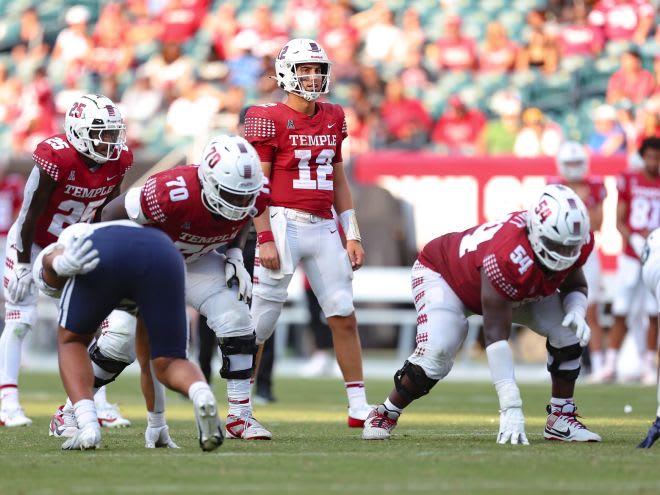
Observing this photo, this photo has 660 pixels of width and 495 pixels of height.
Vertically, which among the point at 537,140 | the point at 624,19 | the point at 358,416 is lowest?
the point at 358,416

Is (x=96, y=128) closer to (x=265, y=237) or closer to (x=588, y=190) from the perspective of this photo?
(x=265, y=237)

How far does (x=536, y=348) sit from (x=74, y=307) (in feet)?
30.7

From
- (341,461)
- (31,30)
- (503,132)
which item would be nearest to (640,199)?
(503,132)

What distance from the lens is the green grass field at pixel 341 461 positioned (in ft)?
15.0

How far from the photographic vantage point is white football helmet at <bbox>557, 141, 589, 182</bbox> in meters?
11.3

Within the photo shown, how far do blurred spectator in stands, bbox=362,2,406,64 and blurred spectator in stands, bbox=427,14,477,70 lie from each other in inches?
19.7

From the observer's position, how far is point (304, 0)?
18469mm

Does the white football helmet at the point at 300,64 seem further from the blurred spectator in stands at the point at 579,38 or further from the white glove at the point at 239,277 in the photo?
the blurred spectator in stands at the point at 579,38

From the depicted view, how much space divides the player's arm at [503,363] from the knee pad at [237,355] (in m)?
1.13

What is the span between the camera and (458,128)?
1616cm

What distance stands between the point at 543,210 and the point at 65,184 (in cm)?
271

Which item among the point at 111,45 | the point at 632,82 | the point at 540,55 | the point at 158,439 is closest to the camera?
the point at 158,439

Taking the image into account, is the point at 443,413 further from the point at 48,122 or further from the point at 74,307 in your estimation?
the point at 48,122

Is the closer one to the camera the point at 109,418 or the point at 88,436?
the point at 88,436
